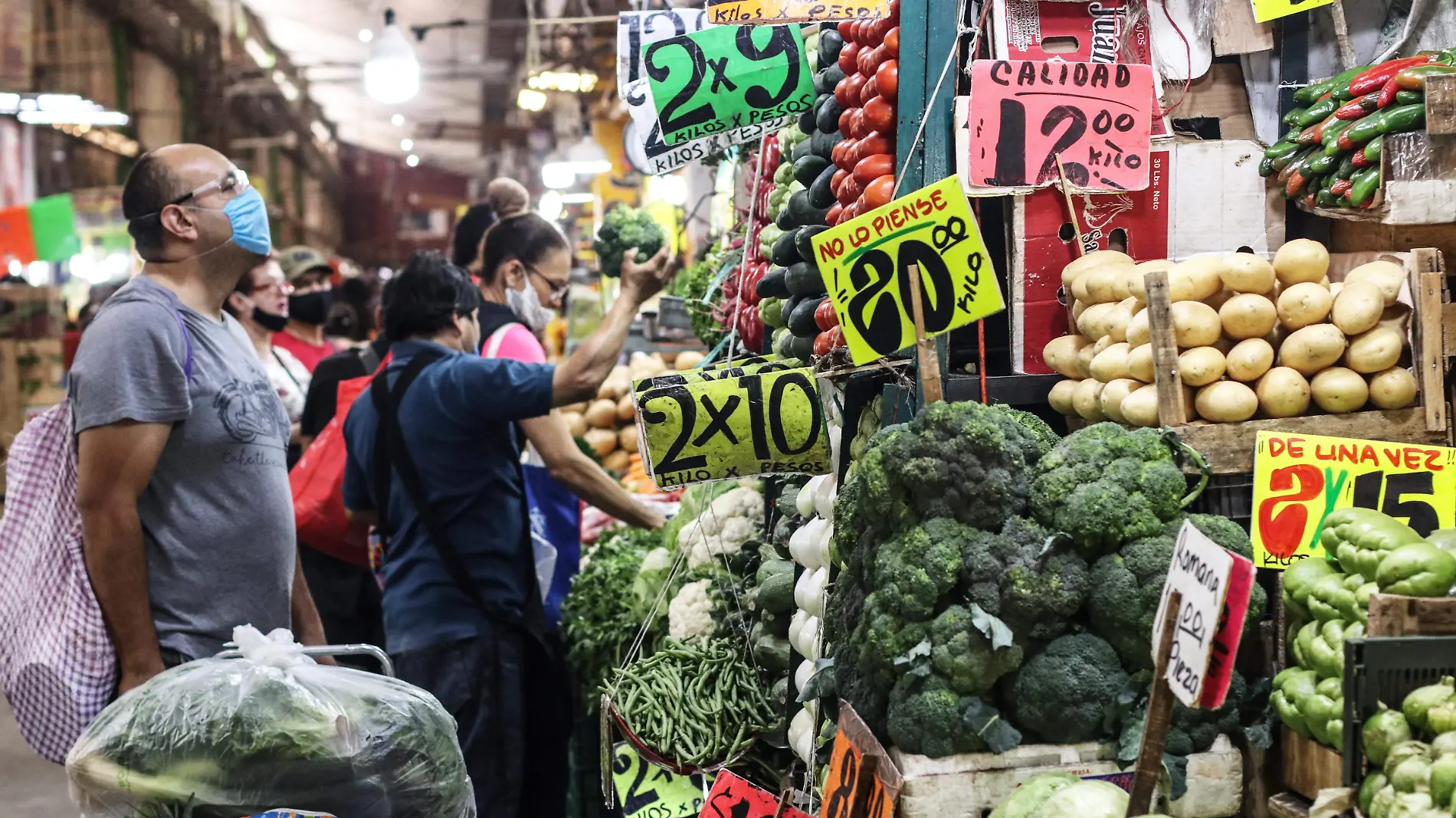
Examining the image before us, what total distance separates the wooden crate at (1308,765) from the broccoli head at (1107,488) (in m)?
0.42

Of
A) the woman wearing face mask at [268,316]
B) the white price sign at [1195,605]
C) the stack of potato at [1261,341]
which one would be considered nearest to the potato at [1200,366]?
the stack of potato at [1261,341]

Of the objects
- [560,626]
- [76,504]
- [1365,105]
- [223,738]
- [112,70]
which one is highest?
[112,70]

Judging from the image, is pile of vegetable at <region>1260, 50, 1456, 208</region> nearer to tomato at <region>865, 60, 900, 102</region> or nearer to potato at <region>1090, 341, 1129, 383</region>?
potato at <region>1090, 341, 1129, 383</region>

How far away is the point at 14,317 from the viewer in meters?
13.6

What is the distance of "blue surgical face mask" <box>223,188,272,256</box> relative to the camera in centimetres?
355

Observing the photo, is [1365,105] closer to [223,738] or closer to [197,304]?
[223,738]

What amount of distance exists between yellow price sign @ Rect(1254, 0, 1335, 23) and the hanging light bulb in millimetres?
9428

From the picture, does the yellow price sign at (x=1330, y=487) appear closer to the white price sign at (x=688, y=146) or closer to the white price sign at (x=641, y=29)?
the white price sign at (x=688, y=146)

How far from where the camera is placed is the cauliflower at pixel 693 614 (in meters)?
3.99

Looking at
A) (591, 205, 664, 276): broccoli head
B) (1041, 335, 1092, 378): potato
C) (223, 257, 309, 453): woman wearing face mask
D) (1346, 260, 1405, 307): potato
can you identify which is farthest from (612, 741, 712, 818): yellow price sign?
(223, 257, 309, 453): woman wearing face mask

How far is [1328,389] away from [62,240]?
7.27 meters

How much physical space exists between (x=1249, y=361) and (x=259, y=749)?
2013mm

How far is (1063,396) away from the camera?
106 inches

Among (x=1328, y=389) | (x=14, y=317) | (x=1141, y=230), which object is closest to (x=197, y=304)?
(x=1141, y=230)
